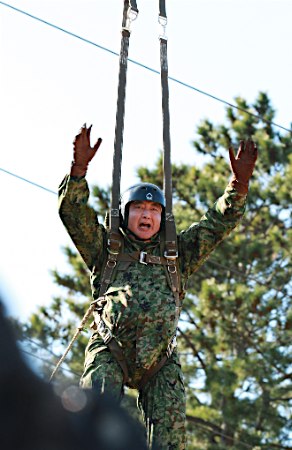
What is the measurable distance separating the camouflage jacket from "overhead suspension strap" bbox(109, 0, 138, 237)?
11 centimetres

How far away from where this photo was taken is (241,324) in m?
16.9

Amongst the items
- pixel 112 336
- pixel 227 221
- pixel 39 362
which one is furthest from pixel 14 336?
pixel 227 221

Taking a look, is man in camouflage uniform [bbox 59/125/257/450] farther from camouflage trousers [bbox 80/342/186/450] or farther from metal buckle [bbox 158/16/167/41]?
metal buckle [bbox 158/16/167/41]

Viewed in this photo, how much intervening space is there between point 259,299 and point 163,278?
12622 millimetres

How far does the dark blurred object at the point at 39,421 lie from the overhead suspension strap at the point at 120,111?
3.23 m

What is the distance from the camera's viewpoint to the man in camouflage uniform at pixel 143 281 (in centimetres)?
402

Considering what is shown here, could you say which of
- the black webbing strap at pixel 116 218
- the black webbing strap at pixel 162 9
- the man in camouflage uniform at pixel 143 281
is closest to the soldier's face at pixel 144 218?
the man in camouflage uniform at pixel 143 281

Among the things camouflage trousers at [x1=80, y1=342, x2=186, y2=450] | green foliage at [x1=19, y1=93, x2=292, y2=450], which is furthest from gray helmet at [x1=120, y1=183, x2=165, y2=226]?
green foliage at [x1=19, y1=93, x2=292, y2=450]

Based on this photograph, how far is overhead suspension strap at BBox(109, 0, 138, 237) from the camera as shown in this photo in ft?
14.2

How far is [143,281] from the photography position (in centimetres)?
422

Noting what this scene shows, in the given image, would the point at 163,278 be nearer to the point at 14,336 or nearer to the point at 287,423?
the point at 14,336

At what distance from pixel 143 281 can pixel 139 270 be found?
72mm

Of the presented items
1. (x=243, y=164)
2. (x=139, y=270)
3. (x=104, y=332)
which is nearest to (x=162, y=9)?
(x=243, y=164)

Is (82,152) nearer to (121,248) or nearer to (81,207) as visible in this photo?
(81,207)
